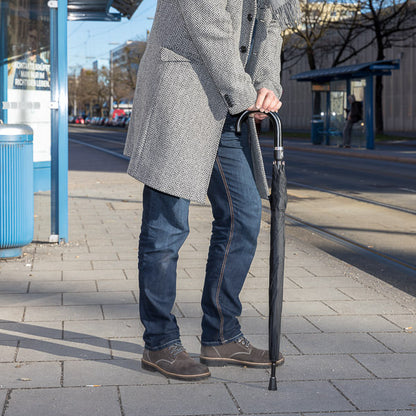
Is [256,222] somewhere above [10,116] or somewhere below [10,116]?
below

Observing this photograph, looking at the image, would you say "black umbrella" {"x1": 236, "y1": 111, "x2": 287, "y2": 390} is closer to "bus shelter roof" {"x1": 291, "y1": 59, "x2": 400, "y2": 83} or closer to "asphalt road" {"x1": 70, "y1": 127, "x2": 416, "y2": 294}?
"asphalt road" {"x1": 70, "y1": 127, "x2": 416, "y2": 294}

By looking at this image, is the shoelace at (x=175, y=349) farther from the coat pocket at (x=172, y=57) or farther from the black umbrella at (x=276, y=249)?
the coat pocket at (x=172, y=57)

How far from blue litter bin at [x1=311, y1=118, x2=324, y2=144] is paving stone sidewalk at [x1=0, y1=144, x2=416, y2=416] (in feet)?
82.3

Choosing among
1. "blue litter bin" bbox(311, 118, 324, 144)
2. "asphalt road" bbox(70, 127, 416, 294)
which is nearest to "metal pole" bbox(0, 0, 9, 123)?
"asphalt road" bbox(70, 127, 416, 294)

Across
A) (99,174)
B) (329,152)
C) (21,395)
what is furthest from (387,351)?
(329,152)

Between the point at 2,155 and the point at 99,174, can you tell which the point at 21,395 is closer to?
the point at 2,155

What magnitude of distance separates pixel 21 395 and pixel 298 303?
2.09 m

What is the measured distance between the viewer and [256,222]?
335 centimetres

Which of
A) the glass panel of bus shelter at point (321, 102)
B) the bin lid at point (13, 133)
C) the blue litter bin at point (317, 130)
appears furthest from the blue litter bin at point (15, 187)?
the blue litter bin at point (317, 130)

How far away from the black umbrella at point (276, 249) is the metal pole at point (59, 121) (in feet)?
13.0

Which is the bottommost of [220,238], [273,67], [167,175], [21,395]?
[21,395]

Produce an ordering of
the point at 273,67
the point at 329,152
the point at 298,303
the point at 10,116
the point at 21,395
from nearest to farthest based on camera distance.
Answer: the point at 21,395 → the point at 273,67 → the point at 298,303 → the point at 10,116 → the point at 329,152

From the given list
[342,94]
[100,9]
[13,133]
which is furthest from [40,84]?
[342,94]

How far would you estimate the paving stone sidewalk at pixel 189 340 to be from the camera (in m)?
2.94
